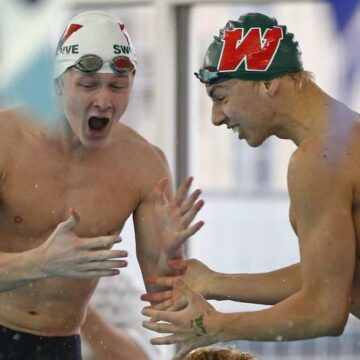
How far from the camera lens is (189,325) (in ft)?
9.61

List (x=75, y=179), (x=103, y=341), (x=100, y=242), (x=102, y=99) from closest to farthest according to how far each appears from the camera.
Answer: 1. (x=100, y=242)
2. (x=102, y=99)
3. (x=75, y=179)
4. (x=103, y=341)

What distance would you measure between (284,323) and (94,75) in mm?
975

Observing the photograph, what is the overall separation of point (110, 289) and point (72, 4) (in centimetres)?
134

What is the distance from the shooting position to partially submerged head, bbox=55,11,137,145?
343 centimetres

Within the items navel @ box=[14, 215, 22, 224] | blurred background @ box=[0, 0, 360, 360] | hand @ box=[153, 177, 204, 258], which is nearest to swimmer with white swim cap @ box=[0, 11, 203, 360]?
navel @ box=[14, 215, 22, 224]

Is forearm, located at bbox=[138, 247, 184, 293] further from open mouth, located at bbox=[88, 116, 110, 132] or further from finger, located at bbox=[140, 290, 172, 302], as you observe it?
open mouth, located at bbox=[88, 116, 110, 132]

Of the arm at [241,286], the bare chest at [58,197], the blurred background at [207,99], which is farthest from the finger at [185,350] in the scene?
the blurred background at [207,99]

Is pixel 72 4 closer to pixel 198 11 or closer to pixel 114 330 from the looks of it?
pixel 198 11

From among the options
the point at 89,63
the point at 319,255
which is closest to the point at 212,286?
the point at 319,255

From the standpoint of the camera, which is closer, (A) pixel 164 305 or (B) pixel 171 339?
(B) pixel 171 339

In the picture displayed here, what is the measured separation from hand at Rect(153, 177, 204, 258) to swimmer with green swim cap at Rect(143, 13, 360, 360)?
0.44 feet

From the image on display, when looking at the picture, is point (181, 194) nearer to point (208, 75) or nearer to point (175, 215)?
point (175, 215)

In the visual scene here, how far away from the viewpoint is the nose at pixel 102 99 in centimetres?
341

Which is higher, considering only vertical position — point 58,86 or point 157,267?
point 58,86
